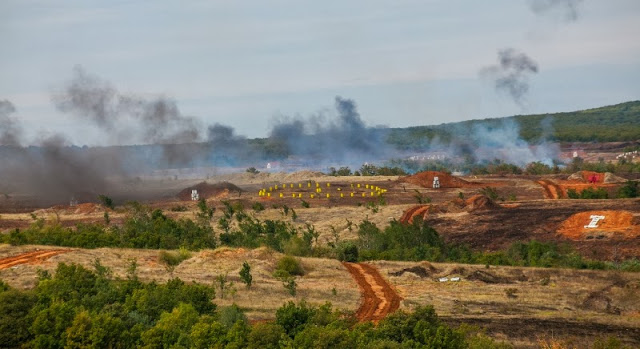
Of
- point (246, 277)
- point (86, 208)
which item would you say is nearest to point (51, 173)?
point (86, 208)

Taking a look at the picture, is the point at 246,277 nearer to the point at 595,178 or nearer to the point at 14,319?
the point at 14,319

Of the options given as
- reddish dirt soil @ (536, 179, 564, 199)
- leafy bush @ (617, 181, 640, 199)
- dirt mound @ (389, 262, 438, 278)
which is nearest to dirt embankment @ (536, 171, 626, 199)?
reddish dirt soil @ (536, 179, 564, 199)

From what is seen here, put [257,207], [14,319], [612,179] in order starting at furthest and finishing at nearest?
[612,179], [257,207], [14,319]

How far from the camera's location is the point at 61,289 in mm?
38406

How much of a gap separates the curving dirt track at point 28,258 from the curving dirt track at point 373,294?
15.5 meters

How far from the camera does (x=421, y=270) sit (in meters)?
51.5

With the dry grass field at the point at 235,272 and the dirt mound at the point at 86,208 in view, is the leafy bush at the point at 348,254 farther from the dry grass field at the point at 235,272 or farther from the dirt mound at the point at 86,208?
the dirt mound at the point at 86,208

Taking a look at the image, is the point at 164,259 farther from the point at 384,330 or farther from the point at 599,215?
the point at 599,215

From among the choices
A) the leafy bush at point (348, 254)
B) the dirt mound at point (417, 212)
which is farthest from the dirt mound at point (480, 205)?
the leafy bush at point (348, 254)

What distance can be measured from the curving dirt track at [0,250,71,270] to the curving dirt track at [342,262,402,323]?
15484mm

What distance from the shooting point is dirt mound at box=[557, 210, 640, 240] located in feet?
208

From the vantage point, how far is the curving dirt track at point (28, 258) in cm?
4975

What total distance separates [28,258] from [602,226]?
3636cm

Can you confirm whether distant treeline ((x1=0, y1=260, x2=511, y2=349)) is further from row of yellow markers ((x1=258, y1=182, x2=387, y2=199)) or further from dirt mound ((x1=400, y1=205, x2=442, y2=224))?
row of yellow markers ((x1=258, y1=182, x2=387, y2=199))
